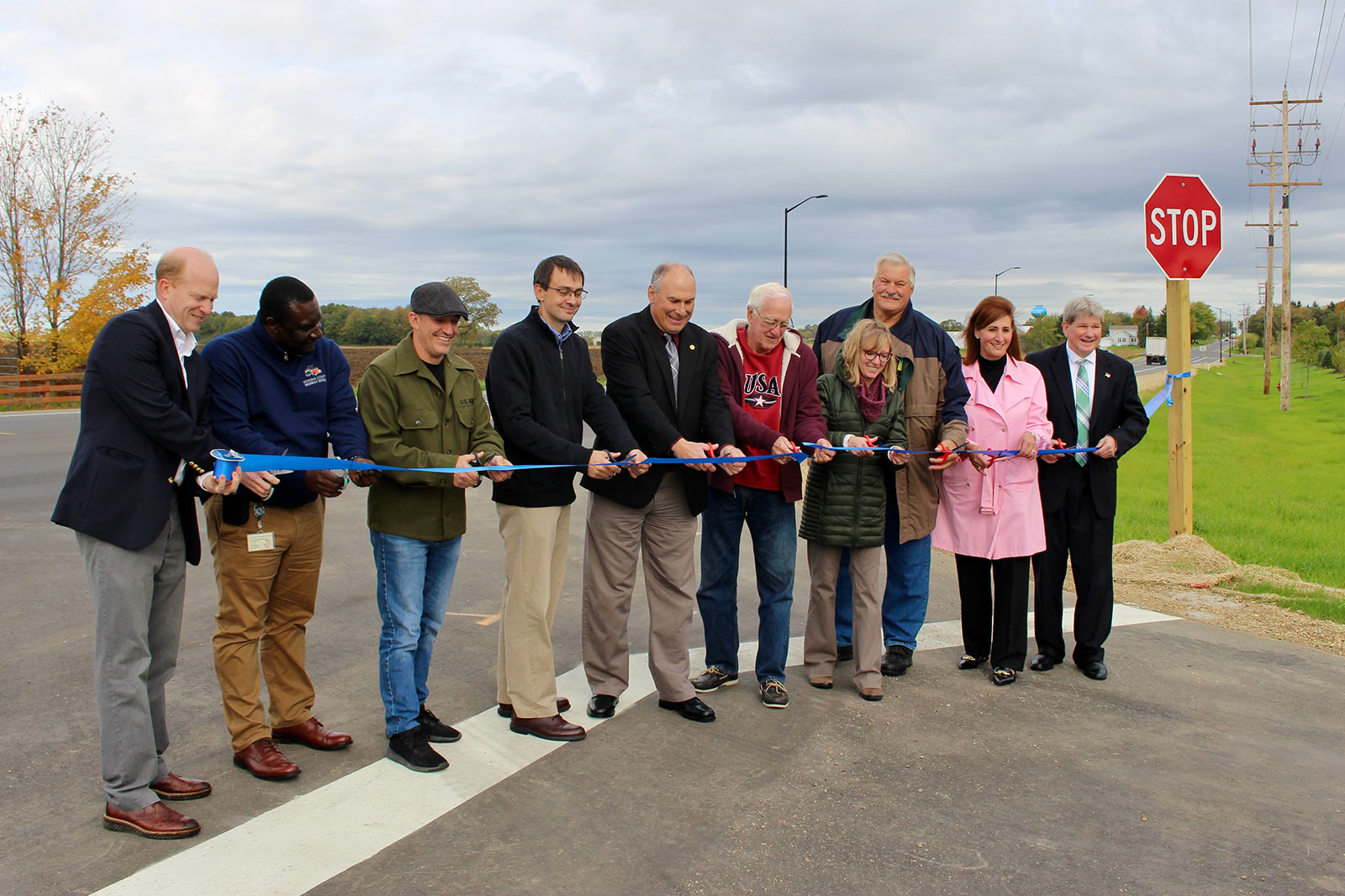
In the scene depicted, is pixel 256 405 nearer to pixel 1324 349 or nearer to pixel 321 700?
pixel 321 700

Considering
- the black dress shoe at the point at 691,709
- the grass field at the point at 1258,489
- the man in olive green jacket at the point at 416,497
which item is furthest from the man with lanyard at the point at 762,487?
the grass field at the point at 1258,489

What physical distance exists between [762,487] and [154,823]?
3.27m

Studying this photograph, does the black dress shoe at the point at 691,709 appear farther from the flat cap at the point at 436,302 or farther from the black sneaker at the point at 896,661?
the flat cap at the point at 436,302

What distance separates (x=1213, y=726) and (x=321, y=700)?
Result: 15.4 feet

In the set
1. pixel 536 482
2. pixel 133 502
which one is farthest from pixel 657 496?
pixel 133 502

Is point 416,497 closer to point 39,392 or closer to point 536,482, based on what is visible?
point 536,482

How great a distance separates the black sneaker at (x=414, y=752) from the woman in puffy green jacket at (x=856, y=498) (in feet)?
7.33

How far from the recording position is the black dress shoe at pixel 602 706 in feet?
16.1

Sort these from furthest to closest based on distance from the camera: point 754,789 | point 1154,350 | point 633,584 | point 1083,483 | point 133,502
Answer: point 1154,350 < point 1083,483 < point 633,584 < point 754,789 < point 133,502

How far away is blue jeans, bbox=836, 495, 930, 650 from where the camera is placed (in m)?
5.79

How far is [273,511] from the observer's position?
421 cm

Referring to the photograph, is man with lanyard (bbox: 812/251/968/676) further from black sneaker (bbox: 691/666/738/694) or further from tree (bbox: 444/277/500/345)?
tree (bbox: 444/277/500/345)

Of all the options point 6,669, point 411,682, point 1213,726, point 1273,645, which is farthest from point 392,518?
point 1273,645

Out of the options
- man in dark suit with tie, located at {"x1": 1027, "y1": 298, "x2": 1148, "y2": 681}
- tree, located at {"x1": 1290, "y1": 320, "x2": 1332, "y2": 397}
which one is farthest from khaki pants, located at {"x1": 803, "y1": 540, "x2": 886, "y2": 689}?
tree, located at {"x1": 1290, "y1": 320, "x2": 1332, "y2": 397}
